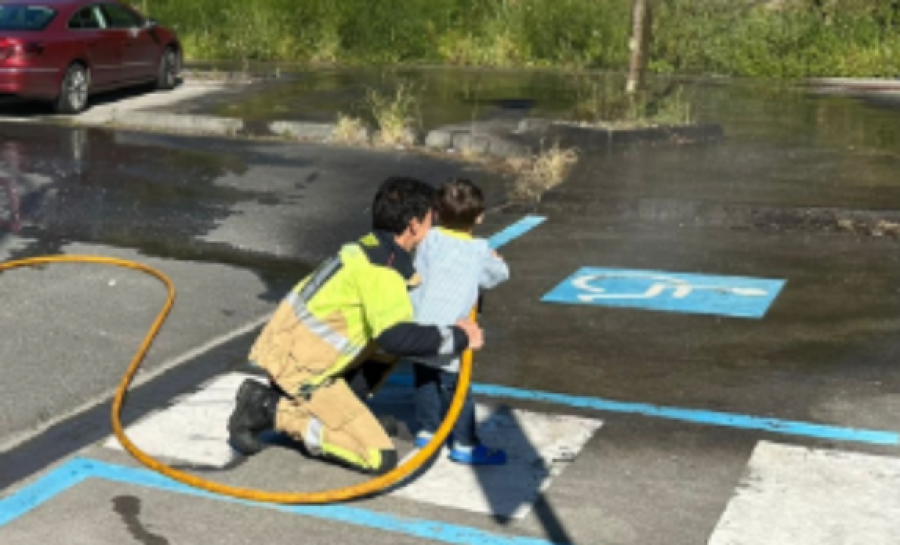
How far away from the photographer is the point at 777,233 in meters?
10.4

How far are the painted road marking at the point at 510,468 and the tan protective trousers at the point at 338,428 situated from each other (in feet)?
0.69

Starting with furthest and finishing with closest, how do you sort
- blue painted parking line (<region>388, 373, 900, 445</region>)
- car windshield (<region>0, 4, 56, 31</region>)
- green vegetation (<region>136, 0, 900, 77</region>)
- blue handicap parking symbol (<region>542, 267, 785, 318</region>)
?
green vegetation (<region>136, 0, 900, 77</region>) → car windshield (<region>0, 4, 56, 31</region>) → blue handicap parking symbol (<region>542, 267, 785, 318</region>) → blue painted parking line (<region>388, 373, 900, 445</region>)

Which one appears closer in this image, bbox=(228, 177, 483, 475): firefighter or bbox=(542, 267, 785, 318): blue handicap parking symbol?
bbox=(228, 177, 483, 475): firefighter

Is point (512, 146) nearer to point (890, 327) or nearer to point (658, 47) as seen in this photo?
point (890, 327)

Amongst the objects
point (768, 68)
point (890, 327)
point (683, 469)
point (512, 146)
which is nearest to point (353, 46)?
point (768, 68)

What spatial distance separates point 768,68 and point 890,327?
1511cm

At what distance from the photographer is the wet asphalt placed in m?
5.39

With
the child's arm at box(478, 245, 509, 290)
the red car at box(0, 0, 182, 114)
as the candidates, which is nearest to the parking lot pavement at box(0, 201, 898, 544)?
the child's arm at box(478, 245, 509, 290)

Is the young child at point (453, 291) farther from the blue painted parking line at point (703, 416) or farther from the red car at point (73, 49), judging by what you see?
the red car at point (73, 49)

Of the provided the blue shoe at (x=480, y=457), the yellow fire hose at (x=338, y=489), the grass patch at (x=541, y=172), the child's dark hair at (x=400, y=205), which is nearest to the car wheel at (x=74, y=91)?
the grass patch at (x=541, y=172)

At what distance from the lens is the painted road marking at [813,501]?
16.5 ft

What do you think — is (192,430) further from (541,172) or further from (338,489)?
(541,172)

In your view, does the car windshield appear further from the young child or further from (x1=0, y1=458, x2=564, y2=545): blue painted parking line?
the young child

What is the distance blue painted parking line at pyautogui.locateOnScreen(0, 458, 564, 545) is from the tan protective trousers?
0.92ft
